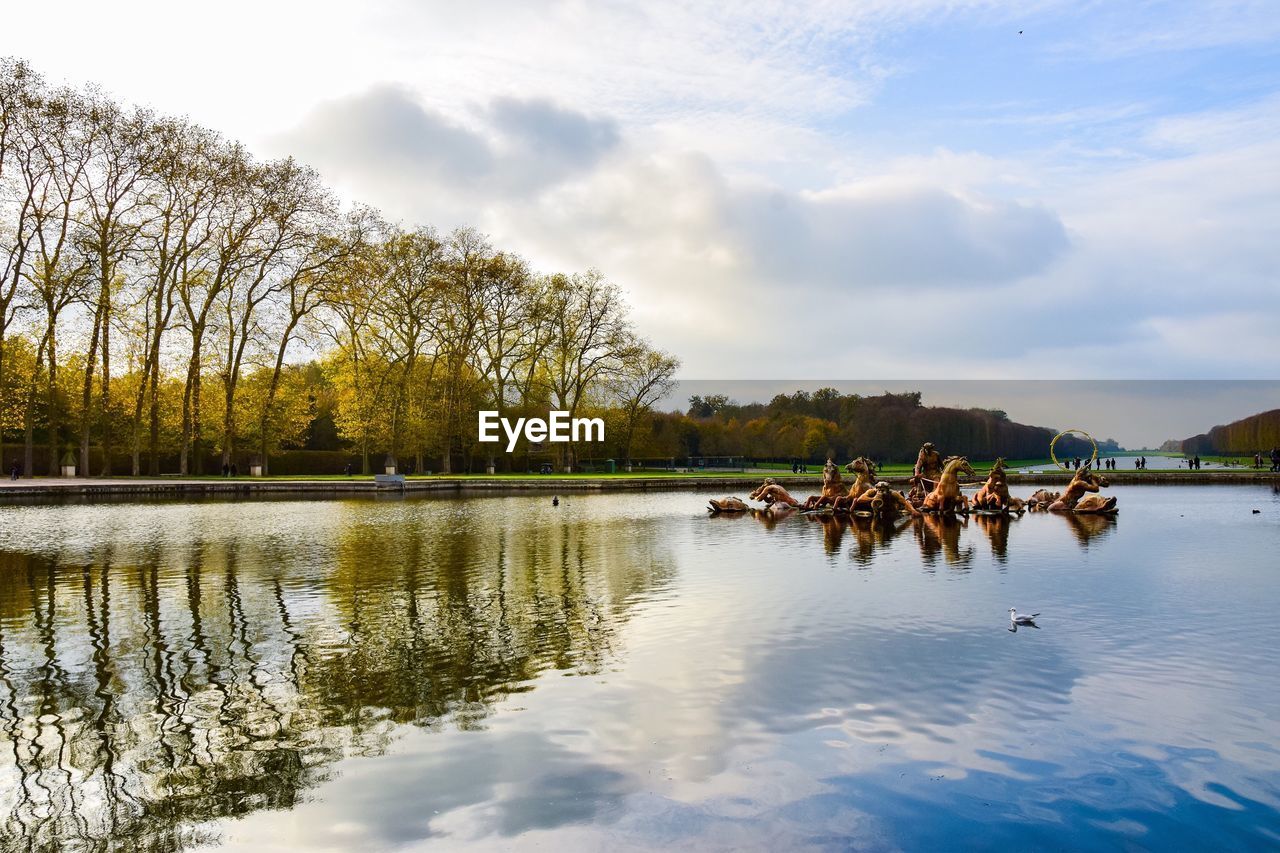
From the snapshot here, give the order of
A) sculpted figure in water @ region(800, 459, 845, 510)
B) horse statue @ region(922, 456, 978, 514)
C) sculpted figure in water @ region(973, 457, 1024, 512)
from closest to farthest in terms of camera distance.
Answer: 1. horse statue @ region(922, 456, 978, 514)
2. sculpted figure in water @ region(800, 459, 845, 510)
3. sculpted figure in water @ region(973, 457, 1024, 512)

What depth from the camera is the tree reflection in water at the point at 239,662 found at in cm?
630

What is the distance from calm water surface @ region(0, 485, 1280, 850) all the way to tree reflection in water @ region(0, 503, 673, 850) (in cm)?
4

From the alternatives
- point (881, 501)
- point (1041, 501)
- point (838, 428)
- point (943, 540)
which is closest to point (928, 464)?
point (1041, 501)

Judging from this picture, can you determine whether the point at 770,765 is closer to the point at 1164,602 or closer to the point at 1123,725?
A: the point at 1123,725

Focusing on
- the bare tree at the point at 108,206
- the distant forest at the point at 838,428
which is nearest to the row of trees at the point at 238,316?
the bare tree at the point at 108,206

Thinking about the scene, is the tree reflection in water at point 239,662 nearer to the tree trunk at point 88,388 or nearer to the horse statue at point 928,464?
the horse statue at point 928,464

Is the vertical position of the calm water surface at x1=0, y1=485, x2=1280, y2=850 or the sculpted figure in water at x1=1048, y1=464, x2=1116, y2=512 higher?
the sculpted figure in water at x1=1048, y1=464, x2=1116, y2=512

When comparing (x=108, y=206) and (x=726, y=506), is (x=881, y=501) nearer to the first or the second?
(x=726, y=506)

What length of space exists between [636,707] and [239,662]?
4615 mm

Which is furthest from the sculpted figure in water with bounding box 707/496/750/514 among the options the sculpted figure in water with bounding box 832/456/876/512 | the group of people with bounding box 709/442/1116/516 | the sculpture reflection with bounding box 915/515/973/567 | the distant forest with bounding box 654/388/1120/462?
the distant forest with bounding box 654/388/1120/462

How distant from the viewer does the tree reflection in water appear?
6.30 metres

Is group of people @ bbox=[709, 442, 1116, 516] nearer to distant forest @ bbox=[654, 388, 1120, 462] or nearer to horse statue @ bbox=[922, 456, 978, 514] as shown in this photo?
horse statue @ bbox=[922, 456, 978, 514]

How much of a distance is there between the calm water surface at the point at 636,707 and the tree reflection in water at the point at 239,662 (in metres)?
0.04

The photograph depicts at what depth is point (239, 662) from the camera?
32.5ft
